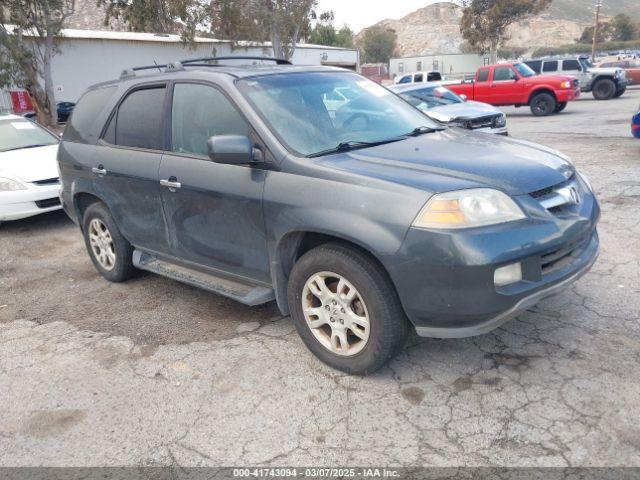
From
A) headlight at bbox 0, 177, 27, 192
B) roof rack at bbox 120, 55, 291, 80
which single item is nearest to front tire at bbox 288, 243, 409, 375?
roof rack at bbox 120, 55, 291, 80

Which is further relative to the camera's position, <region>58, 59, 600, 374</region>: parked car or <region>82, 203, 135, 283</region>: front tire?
<region>82, 203, 135, 283</region>: front tire

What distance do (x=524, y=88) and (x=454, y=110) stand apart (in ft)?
31.3

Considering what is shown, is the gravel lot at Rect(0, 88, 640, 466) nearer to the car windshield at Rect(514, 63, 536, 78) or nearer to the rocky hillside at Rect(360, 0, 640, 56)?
the car windshield at Rect(514, 63, 536, 78)

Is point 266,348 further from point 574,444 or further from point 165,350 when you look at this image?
point 574,444

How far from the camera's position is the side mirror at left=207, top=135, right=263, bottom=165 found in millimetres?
3174

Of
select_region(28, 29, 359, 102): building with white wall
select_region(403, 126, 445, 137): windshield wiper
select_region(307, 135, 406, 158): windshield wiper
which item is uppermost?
select_region(28, 29, 359, 102): building with white wall

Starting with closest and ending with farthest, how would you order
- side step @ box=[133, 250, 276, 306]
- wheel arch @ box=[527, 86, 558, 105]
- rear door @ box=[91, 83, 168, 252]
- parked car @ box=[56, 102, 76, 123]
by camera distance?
side step @ box=[133, 250, 276, 306], rear door @ box=[91, 83, 168, 252], wheel arch @ box=[527, 86, 558, 105], parked car @ box=[56, 102, 76, 123]

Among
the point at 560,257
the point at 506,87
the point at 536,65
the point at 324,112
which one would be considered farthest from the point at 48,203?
the point at 536,65

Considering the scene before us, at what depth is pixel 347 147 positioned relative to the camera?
11.2ft

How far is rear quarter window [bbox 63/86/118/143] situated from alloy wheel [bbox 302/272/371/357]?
2.67 meters

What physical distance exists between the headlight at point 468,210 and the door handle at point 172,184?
189 cm

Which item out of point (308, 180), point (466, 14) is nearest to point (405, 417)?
point (308, 180)

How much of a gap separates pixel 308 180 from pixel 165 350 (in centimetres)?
161

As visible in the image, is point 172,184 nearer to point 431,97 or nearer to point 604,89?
point 431,97
